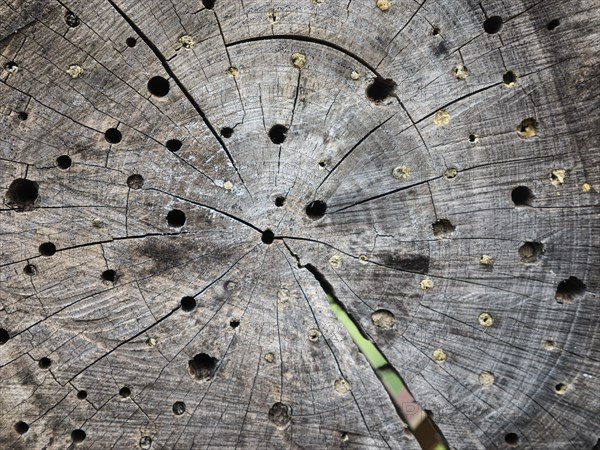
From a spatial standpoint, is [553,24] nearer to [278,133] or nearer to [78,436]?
[278,133]

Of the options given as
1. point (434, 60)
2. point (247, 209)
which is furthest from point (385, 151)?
point (247, 209)

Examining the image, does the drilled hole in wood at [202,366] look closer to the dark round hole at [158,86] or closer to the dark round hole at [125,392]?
the dark round hole at [125,392]

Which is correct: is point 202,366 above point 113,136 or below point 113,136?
below

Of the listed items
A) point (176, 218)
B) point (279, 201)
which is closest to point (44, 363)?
point (176, 218)

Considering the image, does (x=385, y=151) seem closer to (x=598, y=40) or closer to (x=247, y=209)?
(x=247, y=209)

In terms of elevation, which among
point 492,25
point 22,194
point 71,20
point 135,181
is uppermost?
point 492,25
